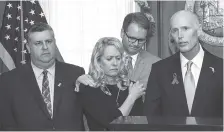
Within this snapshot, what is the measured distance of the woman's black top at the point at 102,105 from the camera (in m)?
2.53

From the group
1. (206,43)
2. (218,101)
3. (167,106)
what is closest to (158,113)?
(167,106)

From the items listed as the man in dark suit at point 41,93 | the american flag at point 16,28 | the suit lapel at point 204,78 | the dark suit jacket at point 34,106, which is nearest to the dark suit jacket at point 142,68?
the man in dark suit at point 41,93

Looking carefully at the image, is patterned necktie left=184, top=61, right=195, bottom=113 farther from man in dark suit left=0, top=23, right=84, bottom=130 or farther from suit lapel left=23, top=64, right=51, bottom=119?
suit lapel left=23, top=64, right=51, bottom=119

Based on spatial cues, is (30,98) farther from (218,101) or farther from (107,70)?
(218,101)

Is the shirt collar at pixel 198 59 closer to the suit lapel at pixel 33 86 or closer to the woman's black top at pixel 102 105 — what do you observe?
the woman's black top at pixel 102 105

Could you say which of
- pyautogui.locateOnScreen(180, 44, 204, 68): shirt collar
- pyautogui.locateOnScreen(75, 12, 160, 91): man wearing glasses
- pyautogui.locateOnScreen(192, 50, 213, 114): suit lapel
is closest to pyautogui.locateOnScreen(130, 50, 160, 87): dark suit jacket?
pyautogui.locateOnScreen(75, 12, 160, 91): man wearing glasses

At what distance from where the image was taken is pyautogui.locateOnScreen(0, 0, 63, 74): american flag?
4.60 meters

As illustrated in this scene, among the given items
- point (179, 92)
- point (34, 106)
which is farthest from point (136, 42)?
point (34, 106)

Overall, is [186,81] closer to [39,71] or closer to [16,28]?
[39,71]

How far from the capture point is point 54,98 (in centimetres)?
285

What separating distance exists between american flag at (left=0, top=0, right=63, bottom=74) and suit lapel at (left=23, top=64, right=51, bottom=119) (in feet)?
5.37

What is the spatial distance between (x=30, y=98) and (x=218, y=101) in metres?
1.38

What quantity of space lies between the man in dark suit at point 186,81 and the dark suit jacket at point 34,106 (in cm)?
64

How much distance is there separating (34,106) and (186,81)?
3.80 ft
